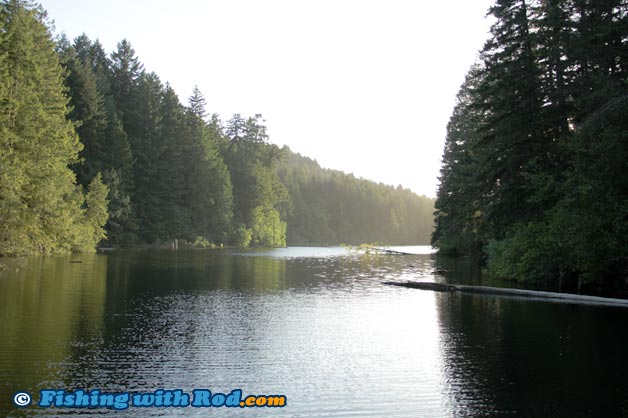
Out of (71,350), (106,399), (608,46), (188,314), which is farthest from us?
(608,46)

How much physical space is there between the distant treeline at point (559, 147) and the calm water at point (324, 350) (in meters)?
4.45

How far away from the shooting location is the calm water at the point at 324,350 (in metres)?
10.1

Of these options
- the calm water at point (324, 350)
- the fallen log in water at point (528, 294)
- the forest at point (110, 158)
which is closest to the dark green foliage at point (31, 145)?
the forest at point (110, 158)

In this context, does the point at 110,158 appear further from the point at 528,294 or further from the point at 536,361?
the point at 536,361

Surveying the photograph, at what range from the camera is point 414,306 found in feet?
74.0

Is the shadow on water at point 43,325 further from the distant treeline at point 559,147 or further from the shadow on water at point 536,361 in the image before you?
the distant treeline at point 559,147

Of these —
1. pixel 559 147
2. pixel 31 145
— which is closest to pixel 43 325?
pixel 559 147

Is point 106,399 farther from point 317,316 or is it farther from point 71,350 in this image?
point 317,316

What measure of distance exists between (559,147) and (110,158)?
57805mm

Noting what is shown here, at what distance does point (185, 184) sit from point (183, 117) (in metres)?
14.2

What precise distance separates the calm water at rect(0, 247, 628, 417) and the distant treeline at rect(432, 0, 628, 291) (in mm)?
4448

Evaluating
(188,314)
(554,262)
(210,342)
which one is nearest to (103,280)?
(188,314)

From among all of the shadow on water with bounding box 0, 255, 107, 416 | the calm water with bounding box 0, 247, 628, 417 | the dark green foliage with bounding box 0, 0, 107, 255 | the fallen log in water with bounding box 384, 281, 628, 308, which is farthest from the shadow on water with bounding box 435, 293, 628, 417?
the dark green foliage with bounding box 0, 0, 107, 255

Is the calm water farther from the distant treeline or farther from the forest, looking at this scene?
the forest
